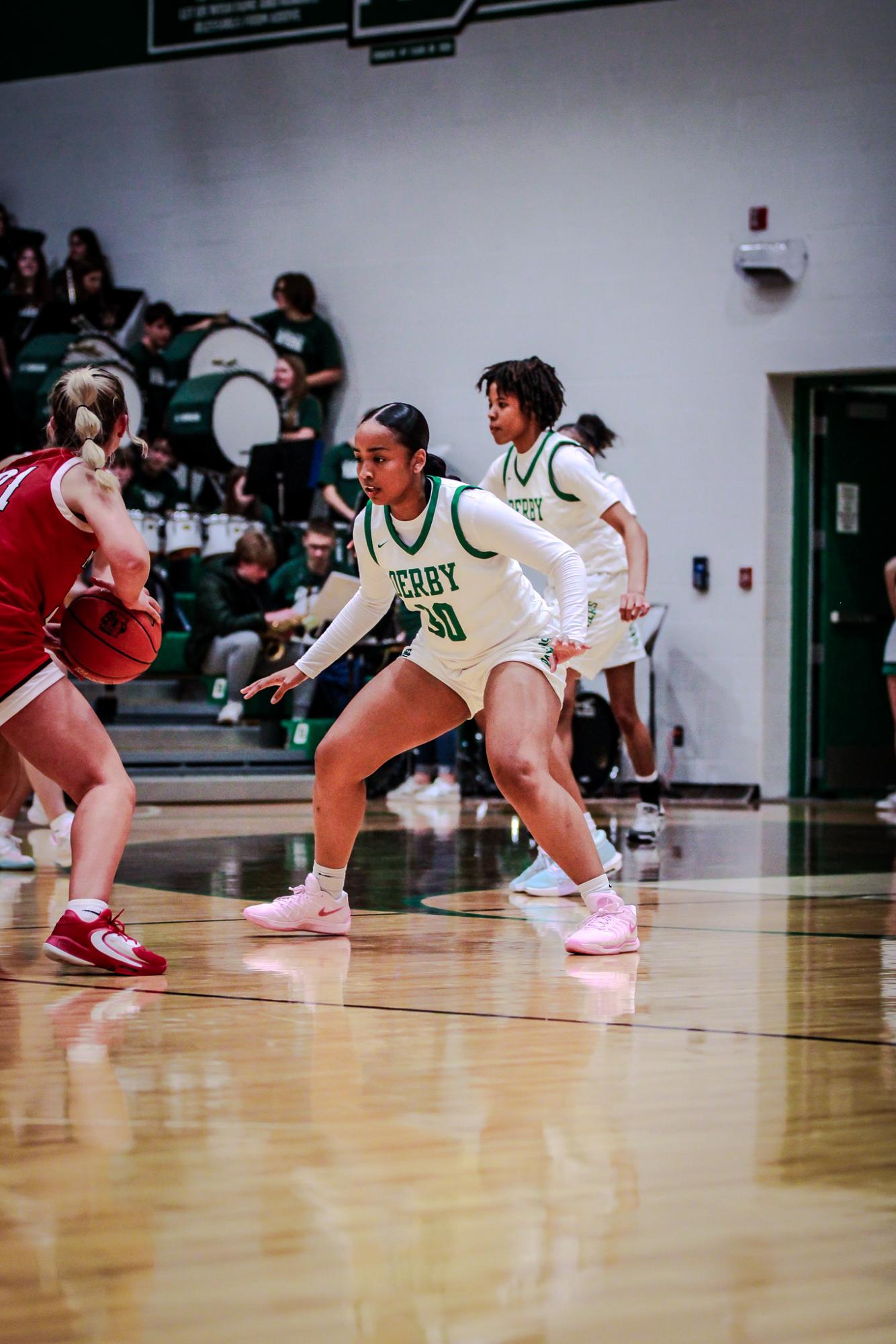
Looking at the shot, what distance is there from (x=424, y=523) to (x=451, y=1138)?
1950 millimetres

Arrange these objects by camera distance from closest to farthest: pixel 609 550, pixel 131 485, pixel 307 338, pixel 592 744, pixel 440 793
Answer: pixel 609 550
pixel 592 744
pixel 440 793
pixel 131 485
pixel 307 338

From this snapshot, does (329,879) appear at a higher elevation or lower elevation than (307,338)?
lower

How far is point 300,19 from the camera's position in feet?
42.0

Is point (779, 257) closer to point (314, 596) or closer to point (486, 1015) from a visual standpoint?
point (314, 596)

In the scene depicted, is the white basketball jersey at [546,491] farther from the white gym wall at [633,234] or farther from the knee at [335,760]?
the white gym wall at [633,234]

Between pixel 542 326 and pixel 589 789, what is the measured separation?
3812 mm

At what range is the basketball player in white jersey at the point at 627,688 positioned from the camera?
6359mm

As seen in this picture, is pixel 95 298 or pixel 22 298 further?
pixel 95 298

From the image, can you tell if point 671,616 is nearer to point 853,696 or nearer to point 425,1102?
point 853,696

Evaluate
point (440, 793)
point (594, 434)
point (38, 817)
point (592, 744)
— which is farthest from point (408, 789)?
point (594, 434)

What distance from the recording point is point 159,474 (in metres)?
12.4

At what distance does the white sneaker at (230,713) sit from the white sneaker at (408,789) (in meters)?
1.11

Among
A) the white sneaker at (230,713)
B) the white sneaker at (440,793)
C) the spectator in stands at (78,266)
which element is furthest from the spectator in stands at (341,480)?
the spectator in stands at (78,266)

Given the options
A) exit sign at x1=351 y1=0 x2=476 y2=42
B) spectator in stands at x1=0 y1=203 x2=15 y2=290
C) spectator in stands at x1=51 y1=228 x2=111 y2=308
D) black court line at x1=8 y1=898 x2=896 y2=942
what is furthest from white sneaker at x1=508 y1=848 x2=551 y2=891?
spectator in stands at x1=0 y1=203 x2=15 y2=290
